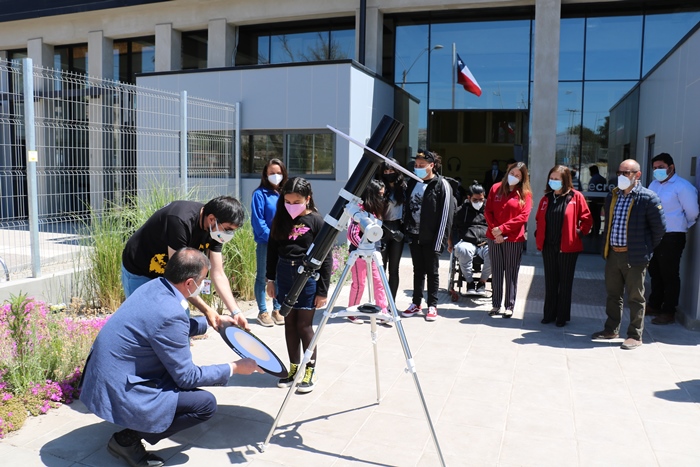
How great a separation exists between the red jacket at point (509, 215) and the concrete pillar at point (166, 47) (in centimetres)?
1134

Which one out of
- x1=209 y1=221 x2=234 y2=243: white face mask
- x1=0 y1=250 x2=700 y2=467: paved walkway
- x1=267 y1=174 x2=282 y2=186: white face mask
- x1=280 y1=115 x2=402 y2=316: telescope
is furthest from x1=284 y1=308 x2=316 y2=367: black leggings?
x1=267 y1=174 x2=282 y2=186: white face mask

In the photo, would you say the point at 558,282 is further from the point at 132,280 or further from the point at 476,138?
the point at 476,138

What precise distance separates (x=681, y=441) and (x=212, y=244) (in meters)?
3.69

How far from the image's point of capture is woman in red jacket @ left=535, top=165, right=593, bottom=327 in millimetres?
6938

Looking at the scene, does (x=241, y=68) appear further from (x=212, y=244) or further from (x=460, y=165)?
(x=212, y=244)

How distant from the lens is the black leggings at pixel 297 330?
4.76 m

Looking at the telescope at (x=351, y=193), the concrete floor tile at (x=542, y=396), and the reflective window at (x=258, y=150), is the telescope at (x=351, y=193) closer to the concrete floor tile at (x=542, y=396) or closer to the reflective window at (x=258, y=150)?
the concrete floor tile at (x=542, y=396)

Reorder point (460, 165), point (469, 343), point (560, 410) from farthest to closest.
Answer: point (460, 165) < point (469, 343) < point (560, 410)

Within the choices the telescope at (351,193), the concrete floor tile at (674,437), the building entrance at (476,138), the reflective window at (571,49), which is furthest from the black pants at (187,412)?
the reflective window at (571,49)

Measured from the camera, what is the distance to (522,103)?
14.2m

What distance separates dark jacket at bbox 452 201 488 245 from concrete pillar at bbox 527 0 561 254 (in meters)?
4.15

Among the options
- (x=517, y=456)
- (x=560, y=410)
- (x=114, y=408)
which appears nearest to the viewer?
(x=114, y=408)

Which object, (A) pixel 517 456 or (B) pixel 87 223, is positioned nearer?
(A) pixel 517 456

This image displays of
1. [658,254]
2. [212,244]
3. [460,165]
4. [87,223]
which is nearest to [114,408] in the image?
[212,244]
